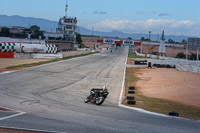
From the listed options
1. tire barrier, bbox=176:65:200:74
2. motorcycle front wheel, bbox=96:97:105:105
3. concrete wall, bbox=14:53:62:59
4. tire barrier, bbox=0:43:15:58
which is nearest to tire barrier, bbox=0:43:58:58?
tire barrier, bbox=0:43:15:58

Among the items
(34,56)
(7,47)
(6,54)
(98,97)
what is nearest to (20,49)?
(7,47)

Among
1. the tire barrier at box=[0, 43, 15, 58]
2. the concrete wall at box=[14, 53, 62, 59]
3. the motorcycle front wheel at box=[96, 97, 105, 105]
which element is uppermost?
the tire barrier at box=[0, 43, 15, 58]

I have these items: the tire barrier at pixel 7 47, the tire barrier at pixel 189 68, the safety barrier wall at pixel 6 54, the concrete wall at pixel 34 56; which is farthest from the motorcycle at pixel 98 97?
the tire barrier at pixel 7 47

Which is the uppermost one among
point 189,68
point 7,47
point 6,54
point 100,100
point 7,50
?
point 7,47

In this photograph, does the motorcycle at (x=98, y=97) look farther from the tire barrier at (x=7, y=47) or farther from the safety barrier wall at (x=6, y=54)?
the tire barrier at (x=7, y=47)

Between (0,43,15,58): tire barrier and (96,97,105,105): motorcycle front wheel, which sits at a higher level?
(0,43,15,58): tire barrier

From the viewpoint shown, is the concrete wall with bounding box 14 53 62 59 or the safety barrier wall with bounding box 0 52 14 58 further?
the concrete wall with bounding box 14 53 62 59

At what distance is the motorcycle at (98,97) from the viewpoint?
14.1 metres

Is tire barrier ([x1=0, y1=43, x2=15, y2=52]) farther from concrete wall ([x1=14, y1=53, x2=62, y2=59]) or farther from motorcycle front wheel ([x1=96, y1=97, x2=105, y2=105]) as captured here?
motorcycle front wheel ([x1=96, y1=97, x2=105, y2=105])

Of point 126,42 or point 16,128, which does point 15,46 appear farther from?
point 126,42

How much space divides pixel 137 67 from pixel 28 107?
36487 mm

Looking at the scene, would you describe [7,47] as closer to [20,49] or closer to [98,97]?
[20,49]

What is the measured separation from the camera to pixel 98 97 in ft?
47.3

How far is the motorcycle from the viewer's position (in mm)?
14147
